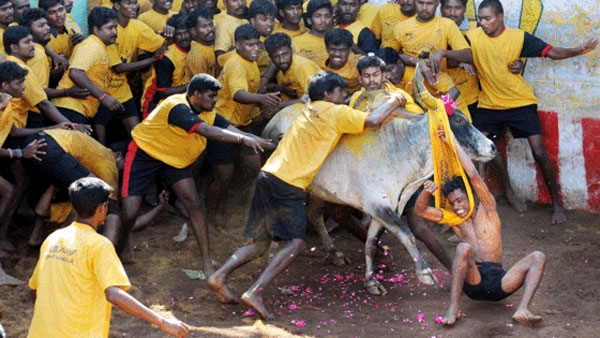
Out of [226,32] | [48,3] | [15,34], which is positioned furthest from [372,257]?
[48,3]

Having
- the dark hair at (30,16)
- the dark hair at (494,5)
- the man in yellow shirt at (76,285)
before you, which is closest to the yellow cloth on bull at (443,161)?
the dark hair at (494,5)

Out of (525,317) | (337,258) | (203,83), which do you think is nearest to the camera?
(525,317)

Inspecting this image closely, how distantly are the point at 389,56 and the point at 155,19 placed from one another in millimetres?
2893

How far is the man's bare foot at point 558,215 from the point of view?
1070cm

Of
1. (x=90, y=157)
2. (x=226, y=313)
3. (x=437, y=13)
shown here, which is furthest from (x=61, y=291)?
(x=437, y=13)

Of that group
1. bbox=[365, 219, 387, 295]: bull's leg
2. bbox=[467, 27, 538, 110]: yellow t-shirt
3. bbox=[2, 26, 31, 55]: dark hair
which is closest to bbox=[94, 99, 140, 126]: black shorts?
bbox=[2, 26, 31, 55]: dark hair

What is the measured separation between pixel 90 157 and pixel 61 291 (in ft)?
11.2

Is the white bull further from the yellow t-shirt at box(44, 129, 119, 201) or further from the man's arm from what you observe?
the man's arm

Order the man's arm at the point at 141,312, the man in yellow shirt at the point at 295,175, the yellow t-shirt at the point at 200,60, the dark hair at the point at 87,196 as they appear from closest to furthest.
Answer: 1. the man's arm at the point at 141,312
2. the dark hair at the point at 87,196
3. the man in yellow shirt at the point at 295,175
4. the yellow t-shirt at the point at 200,60

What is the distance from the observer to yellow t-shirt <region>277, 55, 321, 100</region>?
1042cm

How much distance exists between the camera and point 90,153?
382 inches

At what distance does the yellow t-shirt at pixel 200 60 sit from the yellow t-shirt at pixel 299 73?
0.89 metres

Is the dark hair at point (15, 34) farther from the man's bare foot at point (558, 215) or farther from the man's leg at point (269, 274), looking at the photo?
the man's bare foot at point (558, 215)

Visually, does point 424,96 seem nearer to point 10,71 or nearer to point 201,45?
point 201,45
